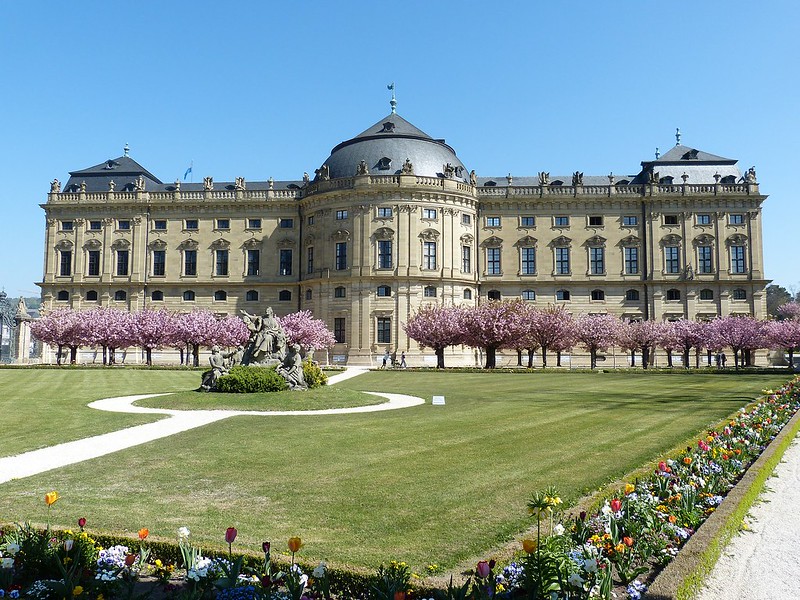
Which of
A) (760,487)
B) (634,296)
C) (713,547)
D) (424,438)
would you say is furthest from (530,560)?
(634,296)

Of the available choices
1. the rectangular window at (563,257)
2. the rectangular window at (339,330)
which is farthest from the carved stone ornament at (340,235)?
the rectangular window at (563,257)

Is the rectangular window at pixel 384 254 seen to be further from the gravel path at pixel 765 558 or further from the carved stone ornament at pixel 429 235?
the gravel path at pixel 765 558

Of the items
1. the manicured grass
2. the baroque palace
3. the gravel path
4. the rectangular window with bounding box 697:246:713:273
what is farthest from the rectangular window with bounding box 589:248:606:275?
the gravel path

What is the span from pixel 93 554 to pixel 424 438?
9.23 meters

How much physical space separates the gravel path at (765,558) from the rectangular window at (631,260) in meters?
62.6

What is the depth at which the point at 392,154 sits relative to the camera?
66000 mm

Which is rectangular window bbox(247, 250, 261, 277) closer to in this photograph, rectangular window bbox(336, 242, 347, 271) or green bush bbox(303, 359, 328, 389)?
rectangular window bbox(336, 242, 347, 271)

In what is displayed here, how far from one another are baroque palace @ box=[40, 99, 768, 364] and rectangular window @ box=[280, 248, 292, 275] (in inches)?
9.4

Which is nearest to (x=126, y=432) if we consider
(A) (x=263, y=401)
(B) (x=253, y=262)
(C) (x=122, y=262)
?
(A) (x=263, y=401)

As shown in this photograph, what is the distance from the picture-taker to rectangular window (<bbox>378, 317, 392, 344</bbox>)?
63287mm

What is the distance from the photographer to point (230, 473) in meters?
11.0

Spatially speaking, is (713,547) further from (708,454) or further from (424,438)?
(424,438)

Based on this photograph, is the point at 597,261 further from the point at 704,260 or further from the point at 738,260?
the point at 738,260

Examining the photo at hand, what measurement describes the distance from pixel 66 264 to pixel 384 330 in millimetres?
41328
